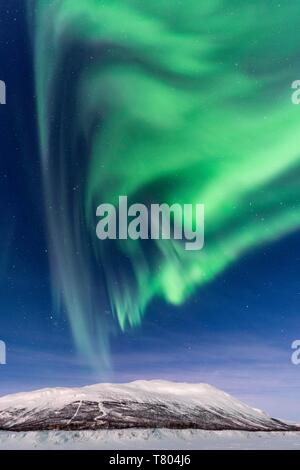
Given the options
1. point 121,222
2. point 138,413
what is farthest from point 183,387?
point 121,222

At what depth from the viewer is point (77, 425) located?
281 ft

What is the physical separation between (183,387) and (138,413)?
4990cm

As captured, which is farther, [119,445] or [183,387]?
[183,387]
